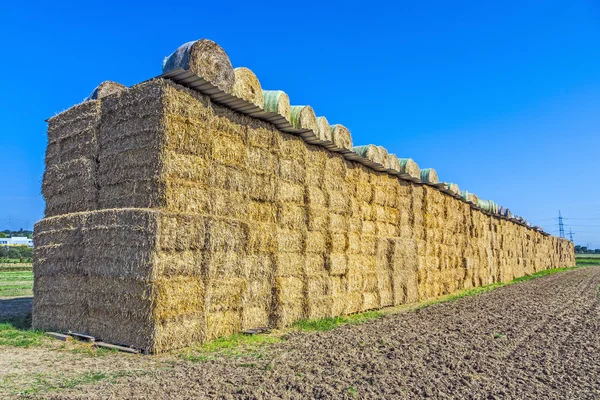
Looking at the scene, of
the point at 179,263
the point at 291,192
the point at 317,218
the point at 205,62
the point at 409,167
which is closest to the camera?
the point at 179,263

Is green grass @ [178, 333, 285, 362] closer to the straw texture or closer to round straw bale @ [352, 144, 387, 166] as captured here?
the straw texture

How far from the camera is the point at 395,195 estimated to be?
16703mm

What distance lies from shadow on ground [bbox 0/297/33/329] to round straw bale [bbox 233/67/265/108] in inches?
271

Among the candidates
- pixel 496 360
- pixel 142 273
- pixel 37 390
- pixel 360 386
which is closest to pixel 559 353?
pixel 496 360

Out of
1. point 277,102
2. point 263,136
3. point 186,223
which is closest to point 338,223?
point 263,136

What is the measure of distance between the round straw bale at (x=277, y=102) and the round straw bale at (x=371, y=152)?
4.54m

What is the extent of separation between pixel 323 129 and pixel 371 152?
2981mm

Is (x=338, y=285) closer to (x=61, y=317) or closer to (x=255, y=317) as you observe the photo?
(x=255, y=317)

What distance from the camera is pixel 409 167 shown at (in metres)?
17.8

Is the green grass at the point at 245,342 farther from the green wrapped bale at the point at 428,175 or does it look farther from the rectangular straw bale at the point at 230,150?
the green wrapped bale at the point at 428,175

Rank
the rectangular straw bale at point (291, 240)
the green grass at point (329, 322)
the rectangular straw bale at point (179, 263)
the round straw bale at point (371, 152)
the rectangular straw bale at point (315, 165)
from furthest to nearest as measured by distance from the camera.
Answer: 1. the round straw bale at point (371, 152)
2. the rectangular straw bale at point (315, 165)
3. the rectangular straw bale at point (291, 240)
4. the green grass at point (329, 322)
5. the rectangular straw bale at point (179, 263)

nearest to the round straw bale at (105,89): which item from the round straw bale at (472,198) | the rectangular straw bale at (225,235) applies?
the rectangular straw bale at (225,235)

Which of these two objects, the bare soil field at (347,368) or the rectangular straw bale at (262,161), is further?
the rectangular straw bale at (262,161)

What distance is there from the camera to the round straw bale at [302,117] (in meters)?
11.4
